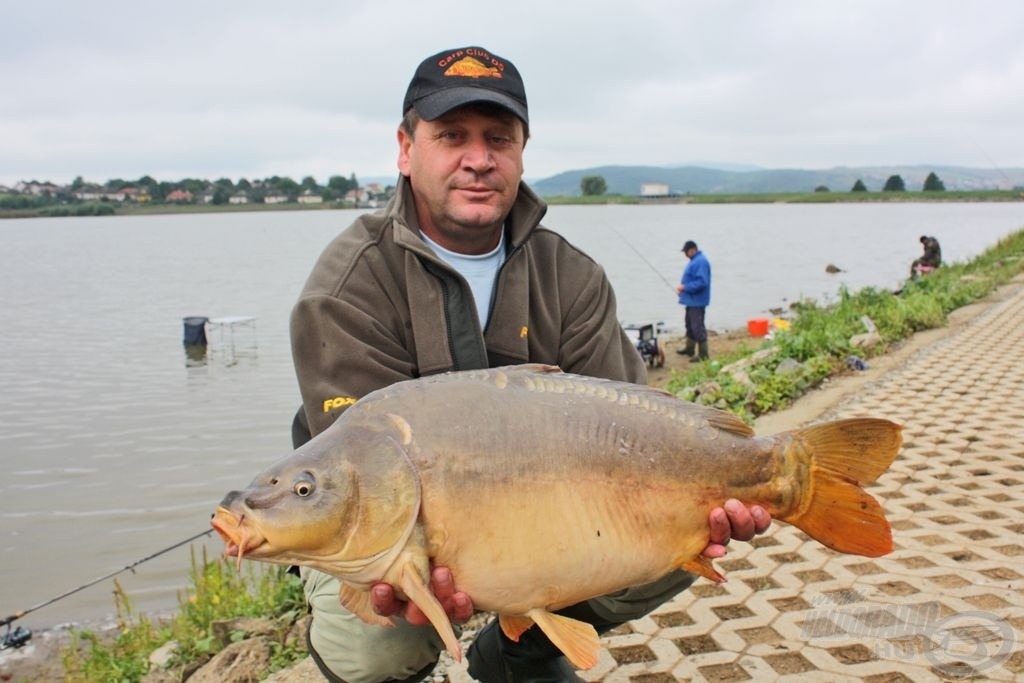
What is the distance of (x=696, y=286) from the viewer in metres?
13.2

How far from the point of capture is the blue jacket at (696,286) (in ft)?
43.1

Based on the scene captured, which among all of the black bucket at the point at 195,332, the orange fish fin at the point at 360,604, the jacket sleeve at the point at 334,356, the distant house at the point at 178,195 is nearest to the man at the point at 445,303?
the jacket sleeve at the point at 334,356

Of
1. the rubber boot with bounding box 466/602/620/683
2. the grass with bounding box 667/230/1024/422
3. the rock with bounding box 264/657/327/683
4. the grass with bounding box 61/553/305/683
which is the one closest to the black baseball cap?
the rubber boot with bounding box 466/602/620/683

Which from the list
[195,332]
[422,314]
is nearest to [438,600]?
[422,314]

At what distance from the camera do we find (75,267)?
37750mm

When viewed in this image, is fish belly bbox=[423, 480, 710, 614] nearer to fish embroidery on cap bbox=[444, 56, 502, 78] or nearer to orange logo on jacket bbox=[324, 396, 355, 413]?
orange logo on jacket bbox=[324, 396, 355, 413]

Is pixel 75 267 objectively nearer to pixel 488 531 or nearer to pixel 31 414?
pixel 31 414

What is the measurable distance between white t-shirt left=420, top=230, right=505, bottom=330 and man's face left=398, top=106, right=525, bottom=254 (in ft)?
0.20

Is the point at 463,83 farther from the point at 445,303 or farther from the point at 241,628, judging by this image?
the point at 241,628

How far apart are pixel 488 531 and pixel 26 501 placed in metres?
8.10

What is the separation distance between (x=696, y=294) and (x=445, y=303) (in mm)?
10927

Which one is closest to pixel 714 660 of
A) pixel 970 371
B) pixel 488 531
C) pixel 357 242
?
pixel 488 531

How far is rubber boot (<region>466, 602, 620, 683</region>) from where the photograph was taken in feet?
8.70

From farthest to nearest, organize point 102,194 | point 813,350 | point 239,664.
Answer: point 102,194, point 813,350, point 239,664
